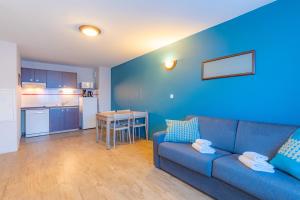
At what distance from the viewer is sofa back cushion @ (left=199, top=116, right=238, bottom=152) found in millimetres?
2256

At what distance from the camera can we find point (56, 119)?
524cm

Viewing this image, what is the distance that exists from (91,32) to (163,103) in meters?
2.08

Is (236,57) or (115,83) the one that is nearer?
(236,57)

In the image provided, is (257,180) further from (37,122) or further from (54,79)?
(54,79)

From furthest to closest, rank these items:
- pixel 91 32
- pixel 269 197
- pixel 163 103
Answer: pixel 163 103, pixel 91 32, pixel 269 197

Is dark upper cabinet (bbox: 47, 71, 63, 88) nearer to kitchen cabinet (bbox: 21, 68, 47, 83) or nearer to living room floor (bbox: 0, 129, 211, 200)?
kitchen cabinet (bbox: 21, 68, 47, 83)

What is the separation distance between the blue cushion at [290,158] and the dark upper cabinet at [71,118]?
18.0ft

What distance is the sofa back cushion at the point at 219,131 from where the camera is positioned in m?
2.26

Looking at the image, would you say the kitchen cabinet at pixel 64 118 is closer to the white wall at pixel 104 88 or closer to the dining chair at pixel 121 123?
the white wall at pixel 104 88

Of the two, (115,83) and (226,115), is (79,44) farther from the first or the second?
(226,115)

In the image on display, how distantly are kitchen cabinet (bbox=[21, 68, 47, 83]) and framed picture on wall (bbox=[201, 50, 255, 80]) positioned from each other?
4808 mm

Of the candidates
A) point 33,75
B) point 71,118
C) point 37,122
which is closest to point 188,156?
point 71,118

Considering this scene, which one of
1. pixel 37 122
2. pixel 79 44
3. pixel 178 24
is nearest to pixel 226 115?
pixel 178 24

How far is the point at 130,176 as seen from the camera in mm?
2441
